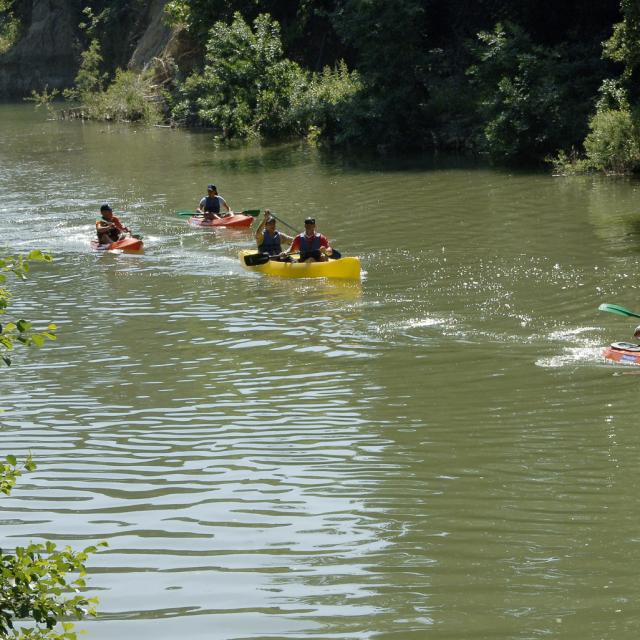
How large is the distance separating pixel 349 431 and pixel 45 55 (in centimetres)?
6191

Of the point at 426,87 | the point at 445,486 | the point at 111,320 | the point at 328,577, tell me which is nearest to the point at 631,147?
the point at 426,87

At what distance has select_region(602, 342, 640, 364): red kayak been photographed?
13.0 meters

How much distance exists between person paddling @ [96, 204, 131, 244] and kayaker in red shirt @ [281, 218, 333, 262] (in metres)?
4.59

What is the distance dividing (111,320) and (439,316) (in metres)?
4.83

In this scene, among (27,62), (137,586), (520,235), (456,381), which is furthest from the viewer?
(27,62)

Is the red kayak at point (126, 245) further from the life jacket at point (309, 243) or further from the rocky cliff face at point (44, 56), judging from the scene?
the rocky cliff face at point (44, 56)

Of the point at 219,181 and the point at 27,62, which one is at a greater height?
the point at 27,62

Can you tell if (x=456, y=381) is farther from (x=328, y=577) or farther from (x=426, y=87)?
(x=426, y=87)

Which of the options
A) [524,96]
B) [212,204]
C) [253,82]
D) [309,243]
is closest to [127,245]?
[212,204]

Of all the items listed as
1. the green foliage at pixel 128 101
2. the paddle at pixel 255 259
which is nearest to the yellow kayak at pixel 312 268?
the paddle at pixel 255 259

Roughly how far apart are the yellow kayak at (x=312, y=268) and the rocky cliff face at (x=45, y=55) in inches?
1979

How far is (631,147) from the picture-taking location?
1077 inches

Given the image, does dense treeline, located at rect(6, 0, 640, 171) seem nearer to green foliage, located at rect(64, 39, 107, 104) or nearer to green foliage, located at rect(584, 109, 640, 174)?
green foliage, located at rect(584, 109, 640, 174)

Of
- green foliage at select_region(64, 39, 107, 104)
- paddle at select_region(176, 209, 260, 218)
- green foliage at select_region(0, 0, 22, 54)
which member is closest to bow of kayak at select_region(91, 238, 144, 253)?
paddle at select_region(176, 209, 260, 218)
